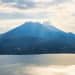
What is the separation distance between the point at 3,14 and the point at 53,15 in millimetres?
387

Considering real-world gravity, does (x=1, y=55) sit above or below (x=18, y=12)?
below

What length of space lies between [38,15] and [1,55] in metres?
0.43

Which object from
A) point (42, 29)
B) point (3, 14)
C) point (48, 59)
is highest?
point (3, 14)

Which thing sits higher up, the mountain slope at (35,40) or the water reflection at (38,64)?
the mountain slope at (35,40)

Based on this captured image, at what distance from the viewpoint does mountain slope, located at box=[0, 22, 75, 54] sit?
1.51 meters

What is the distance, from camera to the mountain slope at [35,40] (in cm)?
151

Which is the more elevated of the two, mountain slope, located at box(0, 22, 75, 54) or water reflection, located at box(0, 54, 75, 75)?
mountain slope, located at box(0, 22, 75, 54)

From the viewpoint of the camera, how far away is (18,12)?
152 centimetres

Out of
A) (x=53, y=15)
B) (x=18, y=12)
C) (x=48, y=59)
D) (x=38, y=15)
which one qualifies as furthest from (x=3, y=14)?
(x=48, y=59)

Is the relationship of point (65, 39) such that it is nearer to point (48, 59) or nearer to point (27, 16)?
point (48, 59)

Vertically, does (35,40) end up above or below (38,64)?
above

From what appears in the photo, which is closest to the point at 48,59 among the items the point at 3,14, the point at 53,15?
the point at 53,15

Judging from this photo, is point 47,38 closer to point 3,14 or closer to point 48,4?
point 48,4

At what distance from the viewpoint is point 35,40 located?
60.1 inches
